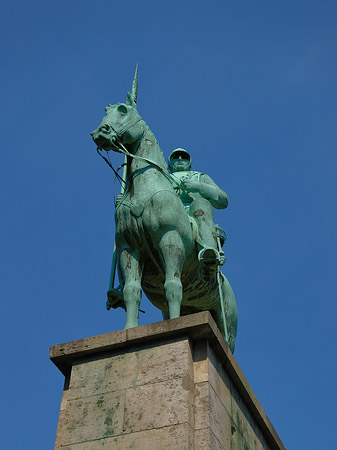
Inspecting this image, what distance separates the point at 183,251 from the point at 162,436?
3582 mm

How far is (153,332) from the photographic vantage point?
11.3 metres

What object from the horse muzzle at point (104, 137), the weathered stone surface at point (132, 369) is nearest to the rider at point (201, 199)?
the horse muzzle at point (104, 137)

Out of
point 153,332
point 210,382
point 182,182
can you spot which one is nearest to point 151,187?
point 182,182

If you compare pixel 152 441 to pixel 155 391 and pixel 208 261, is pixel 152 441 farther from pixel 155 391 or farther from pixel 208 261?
pixel 208 261

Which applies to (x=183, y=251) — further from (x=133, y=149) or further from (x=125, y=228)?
(x=133, y=149)

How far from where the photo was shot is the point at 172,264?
12.6 m

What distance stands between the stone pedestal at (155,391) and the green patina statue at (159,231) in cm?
87

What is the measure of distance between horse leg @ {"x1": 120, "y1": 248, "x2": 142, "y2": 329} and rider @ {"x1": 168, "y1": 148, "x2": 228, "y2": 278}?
132 cm

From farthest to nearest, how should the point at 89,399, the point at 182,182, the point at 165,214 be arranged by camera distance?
the point at 182,182 → the point at 165,214 → the point at 89,399

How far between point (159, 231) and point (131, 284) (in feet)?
3.22

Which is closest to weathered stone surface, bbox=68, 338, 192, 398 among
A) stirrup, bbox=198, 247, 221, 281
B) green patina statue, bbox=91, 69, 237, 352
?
green patina statue, bbox=91, 69, 237, 352

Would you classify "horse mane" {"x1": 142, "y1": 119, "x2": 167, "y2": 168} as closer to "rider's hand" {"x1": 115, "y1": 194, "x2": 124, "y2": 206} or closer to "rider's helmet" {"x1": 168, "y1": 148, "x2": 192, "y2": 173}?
"rider's hand" {"x1": 115, "y1": 194, "x2": 124, "y2": 206}

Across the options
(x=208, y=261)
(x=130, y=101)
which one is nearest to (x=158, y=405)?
(x=208, y=261)

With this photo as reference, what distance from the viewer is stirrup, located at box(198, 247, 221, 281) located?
13531mm
